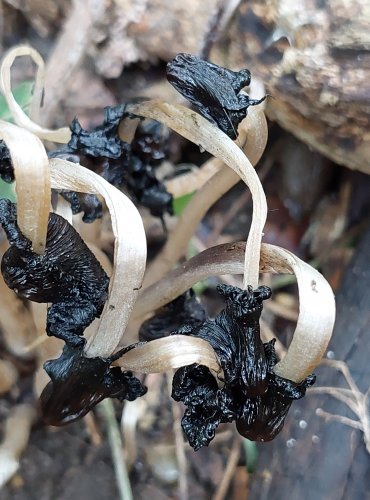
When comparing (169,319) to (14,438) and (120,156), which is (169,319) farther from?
(14,438)

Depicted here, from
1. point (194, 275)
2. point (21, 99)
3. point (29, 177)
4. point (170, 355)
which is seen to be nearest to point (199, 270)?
point (194, 275)

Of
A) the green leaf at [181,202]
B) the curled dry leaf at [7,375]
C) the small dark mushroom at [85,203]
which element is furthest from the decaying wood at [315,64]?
the curled dry leaf at [7,375]

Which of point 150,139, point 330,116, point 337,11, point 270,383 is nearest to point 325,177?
point 330,116

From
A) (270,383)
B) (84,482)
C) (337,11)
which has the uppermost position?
(337,11)

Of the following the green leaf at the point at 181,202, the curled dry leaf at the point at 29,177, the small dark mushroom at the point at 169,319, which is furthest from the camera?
the green leaf at the point at 181,202

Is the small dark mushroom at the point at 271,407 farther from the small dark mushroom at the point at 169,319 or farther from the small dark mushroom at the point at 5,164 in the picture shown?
the small dark mushroom at the point at 5,164

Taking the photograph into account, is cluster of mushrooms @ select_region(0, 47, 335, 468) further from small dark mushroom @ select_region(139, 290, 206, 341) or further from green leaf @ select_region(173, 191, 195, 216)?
green leaf @ select_region(173, 191, 195, 216)

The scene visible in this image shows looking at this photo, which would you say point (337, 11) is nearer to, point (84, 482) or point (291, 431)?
point (291, 431)
